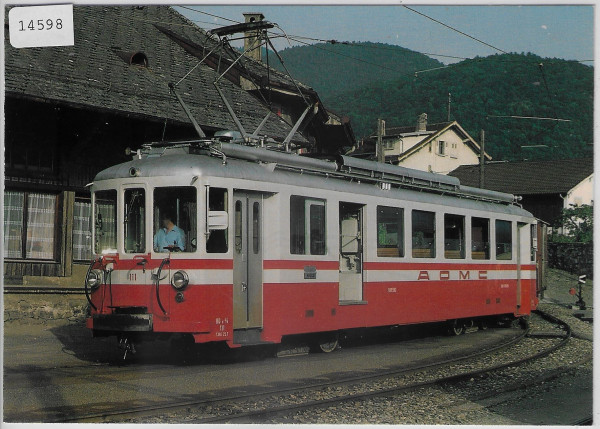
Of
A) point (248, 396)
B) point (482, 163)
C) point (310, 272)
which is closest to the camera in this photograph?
point (248, 396)

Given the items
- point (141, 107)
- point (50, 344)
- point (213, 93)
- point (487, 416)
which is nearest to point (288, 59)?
point (141, 107)

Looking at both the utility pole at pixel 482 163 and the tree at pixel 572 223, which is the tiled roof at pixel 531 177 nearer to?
the tree at pixel 572 223

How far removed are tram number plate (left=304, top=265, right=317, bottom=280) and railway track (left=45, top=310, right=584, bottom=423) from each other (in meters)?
1.85

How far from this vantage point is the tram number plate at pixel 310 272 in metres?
12.1

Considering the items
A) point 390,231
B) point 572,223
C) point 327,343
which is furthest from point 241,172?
point 572,223

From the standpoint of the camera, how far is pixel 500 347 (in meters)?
14.3

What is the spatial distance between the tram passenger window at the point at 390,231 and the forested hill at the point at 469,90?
3.17 metres

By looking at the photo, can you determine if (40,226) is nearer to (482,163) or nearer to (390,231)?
(390,231)

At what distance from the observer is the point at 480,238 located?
1644 centimetres

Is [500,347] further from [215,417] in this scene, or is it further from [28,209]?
[28,209]

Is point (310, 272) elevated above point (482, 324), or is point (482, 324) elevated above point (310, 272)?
point (310, 272)

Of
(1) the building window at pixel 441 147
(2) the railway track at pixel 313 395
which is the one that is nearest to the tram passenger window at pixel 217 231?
(2) the railway track at pixel 313 395

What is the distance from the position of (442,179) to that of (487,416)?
766 centimetres

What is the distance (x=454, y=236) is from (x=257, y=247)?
540cm
